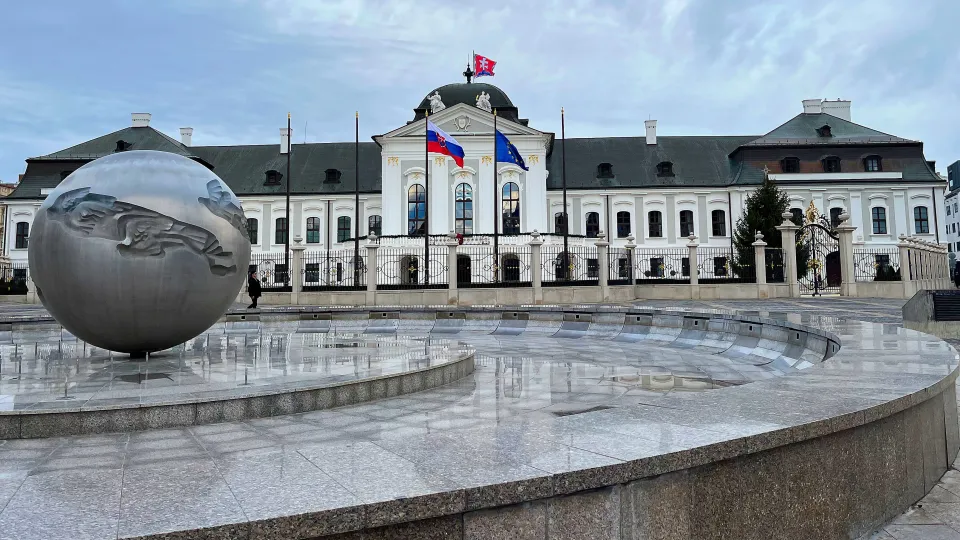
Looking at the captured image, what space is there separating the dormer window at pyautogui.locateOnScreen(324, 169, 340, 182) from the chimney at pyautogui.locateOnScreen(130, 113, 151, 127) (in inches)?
607

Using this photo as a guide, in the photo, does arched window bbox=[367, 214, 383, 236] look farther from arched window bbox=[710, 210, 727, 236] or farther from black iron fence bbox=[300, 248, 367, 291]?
arched window bbox=[710, 210, 727, 236]

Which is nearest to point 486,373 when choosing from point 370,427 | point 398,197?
point 370,427

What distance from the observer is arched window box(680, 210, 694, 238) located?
45281 millimetres

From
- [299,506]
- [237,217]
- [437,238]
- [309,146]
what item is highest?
[309,146]

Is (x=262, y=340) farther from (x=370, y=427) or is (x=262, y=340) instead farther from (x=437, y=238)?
(x=437, y=238)

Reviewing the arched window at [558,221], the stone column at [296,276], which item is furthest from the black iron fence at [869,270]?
the stone column at [296,276]

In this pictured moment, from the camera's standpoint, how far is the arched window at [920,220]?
141ft

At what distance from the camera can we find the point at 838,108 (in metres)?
49.0

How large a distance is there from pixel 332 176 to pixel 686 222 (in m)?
27.1

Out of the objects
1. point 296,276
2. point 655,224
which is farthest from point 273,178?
point 655,224

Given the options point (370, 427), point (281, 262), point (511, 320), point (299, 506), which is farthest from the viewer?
point (281, 262)

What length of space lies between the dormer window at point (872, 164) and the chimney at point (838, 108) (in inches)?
262

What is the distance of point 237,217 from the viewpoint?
6.45 m

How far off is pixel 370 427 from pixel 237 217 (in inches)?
130
